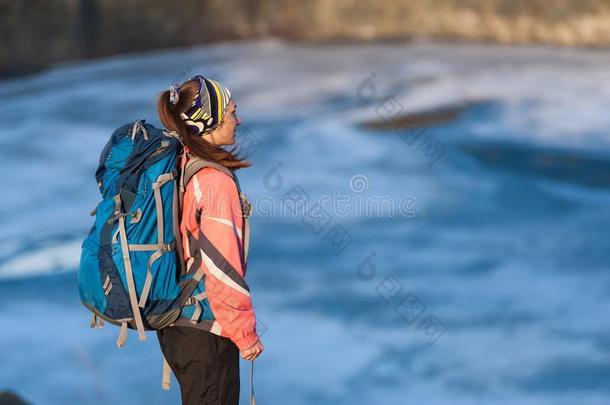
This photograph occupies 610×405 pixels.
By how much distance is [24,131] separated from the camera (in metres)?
9.52

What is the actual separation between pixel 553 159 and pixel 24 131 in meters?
4.97

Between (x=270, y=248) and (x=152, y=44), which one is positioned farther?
(x=152, y=44)

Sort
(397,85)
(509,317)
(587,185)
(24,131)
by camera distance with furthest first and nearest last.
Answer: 1. (397,85)
2. (24,131)
3. (587,185)
4. (509,317)

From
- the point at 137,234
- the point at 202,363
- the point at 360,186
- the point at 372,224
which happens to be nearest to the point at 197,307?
the point at 202,363

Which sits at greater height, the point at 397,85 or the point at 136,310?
the point at 397,85

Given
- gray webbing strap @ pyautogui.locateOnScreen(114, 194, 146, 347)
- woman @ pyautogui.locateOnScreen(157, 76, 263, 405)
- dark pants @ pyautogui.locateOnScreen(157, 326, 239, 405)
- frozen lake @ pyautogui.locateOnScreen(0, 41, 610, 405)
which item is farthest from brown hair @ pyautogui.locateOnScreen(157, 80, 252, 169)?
frozen lake @ pyautogui.locateOnScreen(0, 41, 610, 405)

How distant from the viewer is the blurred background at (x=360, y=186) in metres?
4.75

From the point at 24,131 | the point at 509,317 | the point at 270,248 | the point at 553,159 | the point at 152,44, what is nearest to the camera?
the point at 509,317

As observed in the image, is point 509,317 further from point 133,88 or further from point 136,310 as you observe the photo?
point 133,88

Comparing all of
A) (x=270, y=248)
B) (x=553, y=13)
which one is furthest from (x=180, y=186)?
(x=553, y=13)

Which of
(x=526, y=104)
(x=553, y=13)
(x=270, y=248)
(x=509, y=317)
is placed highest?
(x=553, y=13)

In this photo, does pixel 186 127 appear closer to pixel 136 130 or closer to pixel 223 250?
pixel 136 130

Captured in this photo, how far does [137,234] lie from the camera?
2.56 m

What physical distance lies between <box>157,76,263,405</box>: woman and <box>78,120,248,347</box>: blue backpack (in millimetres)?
43
